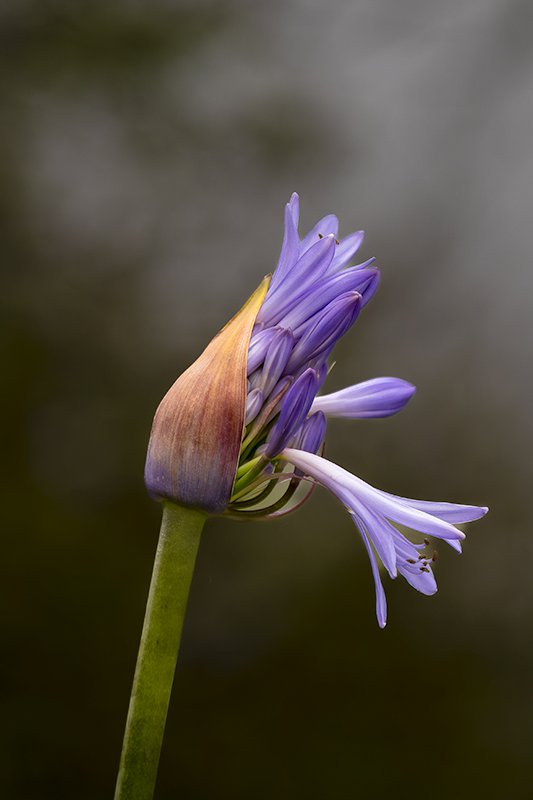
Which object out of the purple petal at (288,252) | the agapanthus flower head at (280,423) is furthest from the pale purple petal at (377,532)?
the purple petal at (288,252)

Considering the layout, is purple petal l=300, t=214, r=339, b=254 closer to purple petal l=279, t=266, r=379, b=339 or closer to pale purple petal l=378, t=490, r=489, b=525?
purple petal l=279, t=266, r=379, b=339

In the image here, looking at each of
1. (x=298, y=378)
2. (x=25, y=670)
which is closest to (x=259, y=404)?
(x=298, y=378)

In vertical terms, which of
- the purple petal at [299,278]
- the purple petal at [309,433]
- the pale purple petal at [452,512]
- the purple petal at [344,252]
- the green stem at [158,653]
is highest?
the purple petal at [344,252]

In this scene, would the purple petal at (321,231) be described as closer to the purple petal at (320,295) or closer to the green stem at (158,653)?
the purple petal at (320,295)

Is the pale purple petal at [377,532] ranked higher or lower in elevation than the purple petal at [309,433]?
lower

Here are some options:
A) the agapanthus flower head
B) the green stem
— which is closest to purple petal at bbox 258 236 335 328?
the agapanthus flower head

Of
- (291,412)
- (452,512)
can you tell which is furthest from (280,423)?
(452,512)

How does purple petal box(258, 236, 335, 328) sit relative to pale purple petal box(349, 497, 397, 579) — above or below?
above
